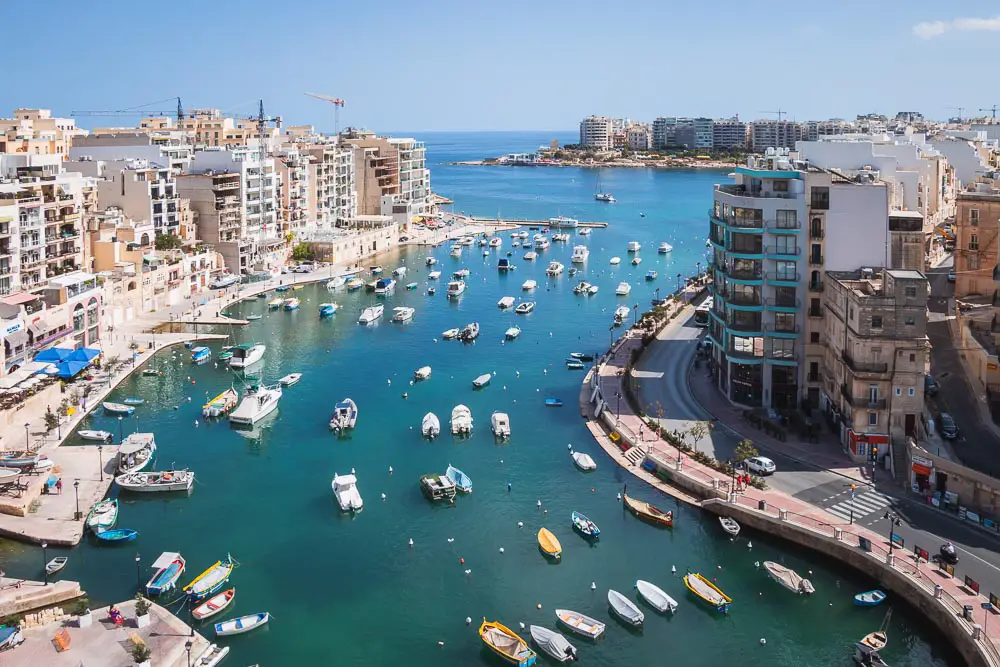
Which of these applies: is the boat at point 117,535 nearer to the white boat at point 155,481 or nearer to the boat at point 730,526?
the white boat at point 155,481

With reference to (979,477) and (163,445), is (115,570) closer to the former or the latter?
(163,445)

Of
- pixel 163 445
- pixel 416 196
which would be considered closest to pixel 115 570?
pixel 163 445

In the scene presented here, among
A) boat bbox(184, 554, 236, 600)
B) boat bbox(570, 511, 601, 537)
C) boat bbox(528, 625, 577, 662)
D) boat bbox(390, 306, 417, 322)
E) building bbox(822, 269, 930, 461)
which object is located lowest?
boat bbox(528, 625, 577, 662)

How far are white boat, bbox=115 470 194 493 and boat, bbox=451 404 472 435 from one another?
11.2 meters

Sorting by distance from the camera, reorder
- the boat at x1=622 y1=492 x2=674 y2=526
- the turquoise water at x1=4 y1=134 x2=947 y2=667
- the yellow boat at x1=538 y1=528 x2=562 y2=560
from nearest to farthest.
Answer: the turquoise water at x1=4 y1=134 x2=947 y2=667
the yellow boat at x1=538 y1=528 x2=562 y2=560
the boat at x1=622 y1=492 x2=674 y2=526

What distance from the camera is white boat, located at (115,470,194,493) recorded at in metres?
35.2

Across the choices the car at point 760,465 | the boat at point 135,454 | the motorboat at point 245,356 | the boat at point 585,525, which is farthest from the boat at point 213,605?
the motorboat at point 245,356

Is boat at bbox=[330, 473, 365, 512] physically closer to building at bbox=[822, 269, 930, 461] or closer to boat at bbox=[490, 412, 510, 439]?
boat at bbox=[490, 412, 510, 439]

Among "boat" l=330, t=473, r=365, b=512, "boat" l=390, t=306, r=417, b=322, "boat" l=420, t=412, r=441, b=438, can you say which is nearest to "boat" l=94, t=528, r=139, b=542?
"boat" l=330, t=473, r=365, b=512

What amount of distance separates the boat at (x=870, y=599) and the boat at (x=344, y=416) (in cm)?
2265

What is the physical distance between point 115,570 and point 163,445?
1136 centimetres

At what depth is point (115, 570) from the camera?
2934cm

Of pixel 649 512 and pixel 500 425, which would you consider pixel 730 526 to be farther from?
pixel 500 425

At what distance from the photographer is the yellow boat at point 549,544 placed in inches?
1206
